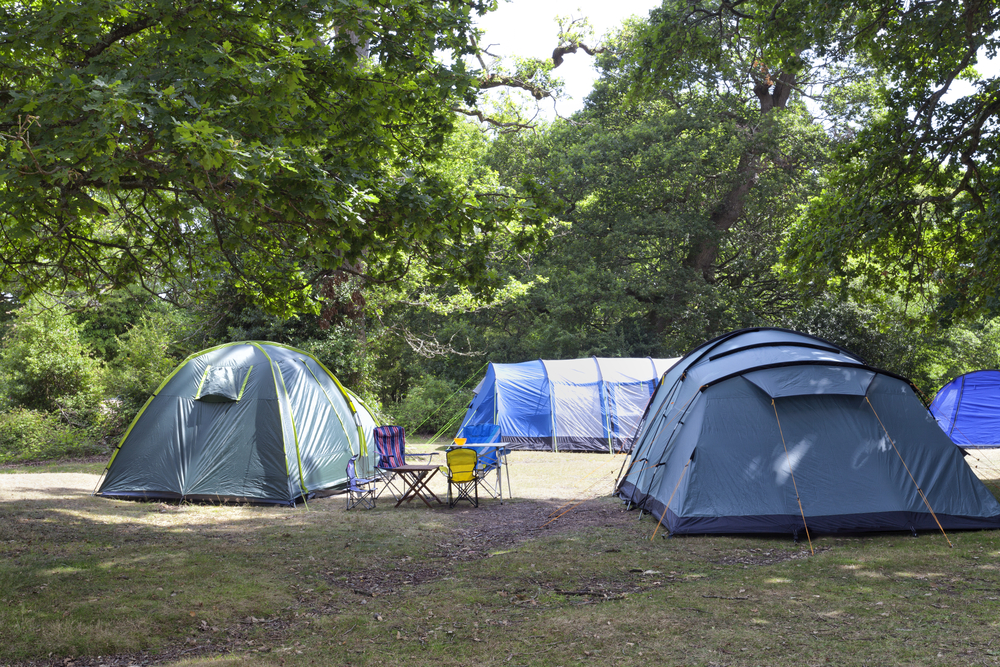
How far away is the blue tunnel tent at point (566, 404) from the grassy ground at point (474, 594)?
766 cm

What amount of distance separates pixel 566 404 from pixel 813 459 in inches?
361

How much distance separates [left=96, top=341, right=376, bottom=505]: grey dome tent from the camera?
29.1 ft

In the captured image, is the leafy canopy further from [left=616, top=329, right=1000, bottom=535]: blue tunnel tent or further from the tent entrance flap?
the tent entrance flap

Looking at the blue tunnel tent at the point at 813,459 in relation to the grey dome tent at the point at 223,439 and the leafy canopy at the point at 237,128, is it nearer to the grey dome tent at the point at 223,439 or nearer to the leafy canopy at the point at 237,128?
the leafy canopy at the point at 237,128

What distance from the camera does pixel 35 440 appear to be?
47.7 ft

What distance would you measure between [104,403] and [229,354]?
899cm

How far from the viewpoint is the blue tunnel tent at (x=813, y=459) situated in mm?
6523

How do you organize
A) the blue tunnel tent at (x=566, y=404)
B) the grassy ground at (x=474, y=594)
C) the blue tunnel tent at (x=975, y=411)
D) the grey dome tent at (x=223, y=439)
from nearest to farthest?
the grassy ground at (x=474, y=594) → the grey dome tent at (x=223, y=439) → the blue tunnel tent at (x=975, y=411) → the blue tunnel tent at (x=566, y=404)

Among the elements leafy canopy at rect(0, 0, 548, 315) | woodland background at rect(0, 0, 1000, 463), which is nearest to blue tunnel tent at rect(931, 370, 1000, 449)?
woodland background at rect(0, 0, 1000, 463)

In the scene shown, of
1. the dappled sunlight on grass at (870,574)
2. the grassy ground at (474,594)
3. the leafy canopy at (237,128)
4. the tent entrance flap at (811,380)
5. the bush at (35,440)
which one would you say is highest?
the leafy canopy at (237,128)

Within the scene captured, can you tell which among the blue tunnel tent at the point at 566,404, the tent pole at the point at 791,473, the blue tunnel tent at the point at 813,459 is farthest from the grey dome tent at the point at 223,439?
the blue tunnel tent at the point at 566,404

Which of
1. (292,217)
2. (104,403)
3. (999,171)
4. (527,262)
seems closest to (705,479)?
(292,217)

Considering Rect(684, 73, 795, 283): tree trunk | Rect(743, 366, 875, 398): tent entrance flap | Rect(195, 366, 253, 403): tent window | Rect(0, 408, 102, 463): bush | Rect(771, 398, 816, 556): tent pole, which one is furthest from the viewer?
Rect(684, 73, 795, 283): tree trunk

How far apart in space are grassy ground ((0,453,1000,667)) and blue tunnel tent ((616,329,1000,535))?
25cm
